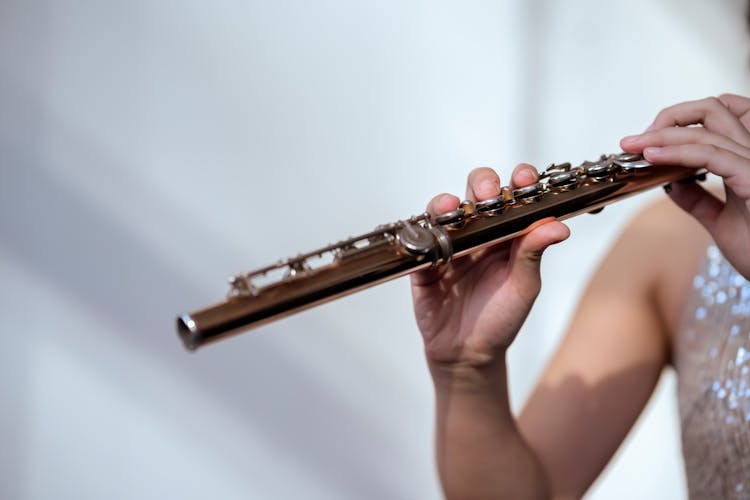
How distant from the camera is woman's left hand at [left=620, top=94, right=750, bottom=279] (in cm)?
77

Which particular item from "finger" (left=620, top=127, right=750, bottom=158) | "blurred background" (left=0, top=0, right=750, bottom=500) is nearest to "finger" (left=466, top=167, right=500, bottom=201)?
"finger" (left=620, top=127, right=750, bottom=158)

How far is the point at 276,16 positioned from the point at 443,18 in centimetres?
43

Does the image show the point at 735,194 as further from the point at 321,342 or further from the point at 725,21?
the point at 725,21


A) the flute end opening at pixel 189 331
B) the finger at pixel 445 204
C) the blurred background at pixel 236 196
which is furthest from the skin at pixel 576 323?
the blurred background at pixel 236 196

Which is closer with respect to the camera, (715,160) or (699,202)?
(715,160)

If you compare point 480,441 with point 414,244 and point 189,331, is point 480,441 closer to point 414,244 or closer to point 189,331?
point 414,244

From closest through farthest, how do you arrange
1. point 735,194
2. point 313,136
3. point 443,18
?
point 735,194
point 313,136
point 443,18

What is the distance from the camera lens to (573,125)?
1.97 metres

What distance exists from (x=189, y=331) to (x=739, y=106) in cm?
71

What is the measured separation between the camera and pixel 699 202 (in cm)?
89

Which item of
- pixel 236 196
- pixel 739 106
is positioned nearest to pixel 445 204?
pixel 739 106

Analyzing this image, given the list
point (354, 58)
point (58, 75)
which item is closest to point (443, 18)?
point (354, 58)

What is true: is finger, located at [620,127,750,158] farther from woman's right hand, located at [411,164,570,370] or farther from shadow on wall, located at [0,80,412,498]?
shadow on wall, located at [0,80,412,498]

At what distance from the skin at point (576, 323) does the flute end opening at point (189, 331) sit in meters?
0.28
